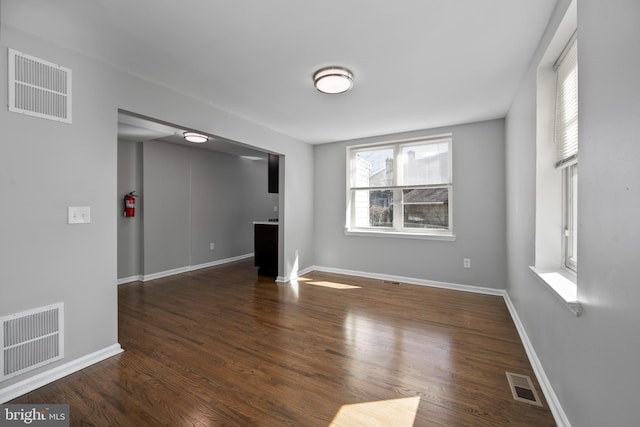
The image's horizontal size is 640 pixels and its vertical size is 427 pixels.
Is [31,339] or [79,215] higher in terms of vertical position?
[79,215]

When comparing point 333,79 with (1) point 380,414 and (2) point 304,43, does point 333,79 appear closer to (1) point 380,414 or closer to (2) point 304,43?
(2) point 304,43

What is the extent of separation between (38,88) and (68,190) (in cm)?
72

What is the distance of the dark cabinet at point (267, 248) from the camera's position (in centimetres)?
490

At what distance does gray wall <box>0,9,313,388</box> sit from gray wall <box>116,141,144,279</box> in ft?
8.41

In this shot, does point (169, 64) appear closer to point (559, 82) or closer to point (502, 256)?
point (559, 82)

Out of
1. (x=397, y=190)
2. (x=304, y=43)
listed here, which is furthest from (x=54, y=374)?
(x=397, y=190)

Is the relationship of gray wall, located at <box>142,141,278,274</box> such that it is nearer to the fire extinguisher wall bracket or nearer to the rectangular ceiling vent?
the fire extinguisher wall bracket

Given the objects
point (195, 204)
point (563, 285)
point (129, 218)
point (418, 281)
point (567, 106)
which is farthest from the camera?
point (195, 204)

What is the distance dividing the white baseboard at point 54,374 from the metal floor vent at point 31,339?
7 cm

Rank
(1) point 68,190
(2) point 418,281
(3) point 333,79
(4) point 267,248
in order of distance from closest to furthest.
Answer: (1) point 68,190 < (3) point 333,79 < (2) point 418,281 < (4) point 267,248

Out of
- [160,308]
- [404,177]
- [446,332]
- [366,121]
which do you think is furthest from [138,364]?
[404,177]

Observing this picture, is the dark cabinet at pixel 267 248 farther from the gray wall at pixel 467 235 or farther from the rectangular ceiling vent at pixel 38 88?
the rectangular ceiling vent at pixel 38 88

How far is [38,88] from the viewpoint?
1.92 meters

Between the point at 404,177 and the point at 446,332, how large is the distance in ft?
8.31
